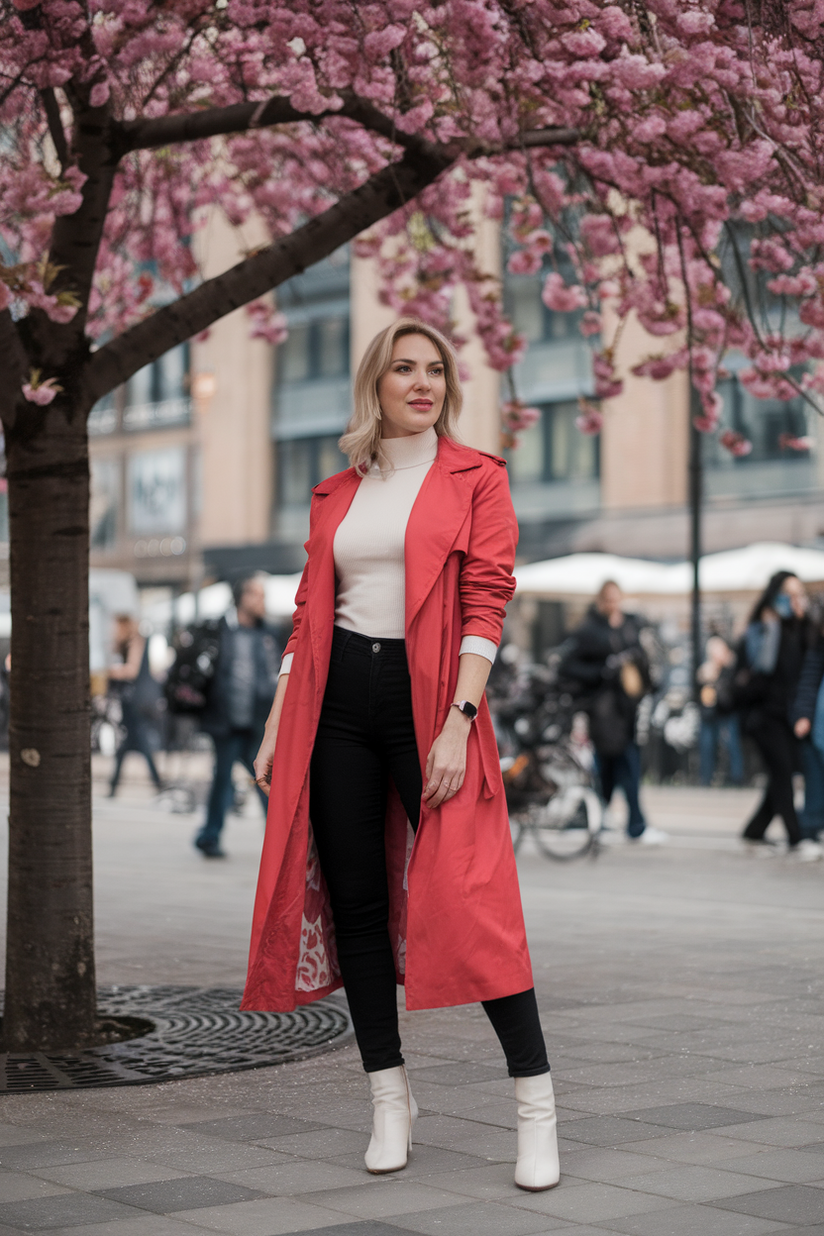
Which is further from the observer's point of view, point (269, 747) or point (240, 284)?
point (240, 284)

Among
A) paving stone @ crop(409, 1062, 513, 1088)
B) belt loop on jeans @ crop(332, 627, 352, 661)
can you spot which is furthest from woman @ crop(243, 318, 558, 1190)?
paving stone @ crop(409, 1062, 513, 1088)

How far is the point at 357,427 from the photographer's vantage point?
4352 mm

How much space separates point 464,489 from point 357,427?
34 centimetres

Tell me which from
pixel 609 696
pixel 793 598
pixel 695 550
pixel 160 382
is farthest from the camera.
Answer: pixel 160 382

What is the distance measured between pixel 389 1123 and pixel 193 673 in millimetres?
8507

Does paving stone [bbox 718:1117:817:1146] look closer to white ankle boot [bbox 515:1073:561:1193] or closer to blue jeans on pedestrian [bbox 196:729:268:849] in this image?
white ankle boot [bbox 515:1073:561:1193]

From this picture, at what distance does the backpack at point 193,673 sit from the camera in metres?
12.5

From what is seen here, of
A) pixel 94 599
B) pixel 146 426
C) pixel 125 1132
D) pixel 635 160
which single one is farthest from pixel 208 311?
pixel 146 426

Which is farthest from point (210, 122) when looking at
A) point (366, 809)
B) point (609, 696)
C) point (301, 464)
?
point (301, 464)

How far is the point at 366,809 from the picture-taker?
4207 millimetres

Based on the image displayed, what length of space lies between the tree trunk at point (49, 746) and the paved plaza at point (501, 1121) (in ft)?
2.50

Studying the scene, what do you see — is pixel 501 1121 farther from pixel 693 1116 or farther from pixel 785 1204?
pixel 785 1204

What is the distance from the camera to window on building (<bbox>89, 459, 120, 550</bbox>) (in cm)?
4819

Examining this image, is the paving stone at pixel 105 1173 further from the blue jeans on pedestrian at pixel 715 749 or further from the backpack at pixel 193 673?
the blue jeans on pedestrian at pixel 715 749
